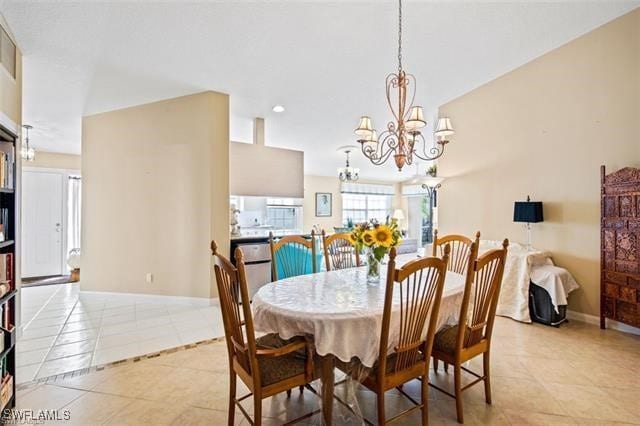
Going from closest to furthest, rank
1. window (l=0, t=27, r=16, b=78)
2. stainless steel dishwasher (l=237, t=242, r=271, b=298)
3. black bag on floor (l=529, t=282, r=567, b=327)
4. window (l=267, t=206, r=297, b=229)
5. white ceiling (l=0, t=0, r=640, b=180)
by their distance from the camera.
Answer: window (l=0, t=27, r=16, b=78) → white ceiling (l=0, t=0, r=640, b=180) → black bag on floor (l=529, t=282, r=567, b=327) → stainless steel dishwasher (l=237, t=242, r=271, b=298) → window (l=267, t=206, r=297, b=229)

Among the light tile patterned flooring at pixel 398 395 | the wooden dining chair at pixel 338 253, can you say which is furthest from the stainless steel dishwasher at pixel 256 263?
the wooden dining chair at pixel 338 253

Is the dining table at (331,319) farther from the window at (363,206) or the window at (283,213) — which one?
the window at (363,206)

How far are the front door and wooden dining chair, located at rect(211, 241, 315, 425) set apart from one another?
6658 millimetres

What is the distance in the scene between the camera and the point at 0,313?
1.90 metres

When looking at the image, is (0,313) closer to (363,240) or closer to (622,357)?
(363,240)

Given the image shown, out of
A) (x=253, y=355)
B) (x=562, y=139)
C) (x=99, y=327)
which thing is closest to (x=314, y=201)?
(x=562, y=139)

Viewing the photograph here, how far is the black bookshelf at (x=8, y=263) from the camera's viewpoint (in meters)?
1.92

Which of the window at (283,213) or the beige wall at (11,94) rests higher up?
the beige wall at (11,94)

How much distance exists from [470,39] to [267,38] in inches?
85.4

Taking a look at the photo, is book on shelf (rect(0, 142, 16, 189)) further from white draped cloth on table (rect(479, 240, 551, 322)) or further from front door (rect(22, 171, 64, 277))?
front door (rect(22, 171, 64, 277))

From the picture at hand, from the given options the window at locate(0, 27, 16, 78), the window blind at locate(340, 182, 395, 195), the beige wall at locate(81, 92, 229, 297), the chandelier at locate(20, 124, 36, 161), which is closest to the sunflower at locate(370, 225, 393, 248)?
the beige wall at locate(81, 92, 229, 297)

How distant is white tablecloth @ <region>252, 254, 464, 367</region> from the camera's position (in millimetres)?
1592

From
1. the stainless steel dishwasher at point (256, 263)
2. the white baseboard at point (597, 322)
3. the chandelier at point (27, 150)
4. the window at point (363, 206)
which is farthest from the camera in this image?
the window at point (363, 206)

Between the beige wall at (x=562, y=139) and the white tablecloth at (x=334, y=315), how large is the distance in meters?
2.58
